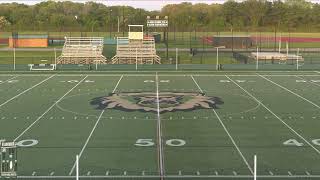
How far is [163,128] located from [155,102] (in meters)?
4.96

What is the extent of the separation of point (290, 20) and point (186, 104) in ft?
270

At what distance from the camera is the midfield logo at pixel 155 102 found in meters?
21.0

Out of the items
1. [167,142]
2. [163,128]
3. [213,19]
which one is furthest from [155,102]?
[213,19]

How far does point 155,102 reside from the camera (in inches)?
872

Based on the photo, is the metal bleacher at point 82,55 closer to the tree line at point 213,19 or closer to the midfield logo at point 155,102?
the midfield logo at point 155,102

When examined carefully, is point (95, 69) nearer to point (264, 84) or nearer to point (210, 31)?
point (264, 84)

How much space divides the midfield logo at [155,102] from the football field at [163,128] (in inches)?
1.6

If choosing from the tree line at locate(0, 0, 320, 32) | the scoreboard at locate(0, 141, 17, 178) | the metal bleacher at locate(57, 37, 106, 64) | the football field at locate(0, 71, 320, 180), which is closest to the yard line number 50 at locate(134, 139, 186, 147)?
the football field at locate(0, 71, 320, 180)

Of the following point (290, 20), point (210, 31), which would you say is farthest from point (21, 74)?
point (290, 20)

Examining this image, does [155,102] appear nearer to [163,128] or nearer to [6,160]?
[163,128]

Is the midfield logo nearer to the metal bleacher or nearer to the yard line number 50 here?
the yard line number 50

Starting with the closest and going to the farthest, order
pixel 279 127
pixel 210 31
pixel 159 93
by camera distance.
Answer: pixel 279 127 < pixel 159 93 < pixel 210 31

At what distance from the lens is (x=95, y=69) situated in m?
35.7

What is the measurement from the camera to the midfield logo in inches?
825
